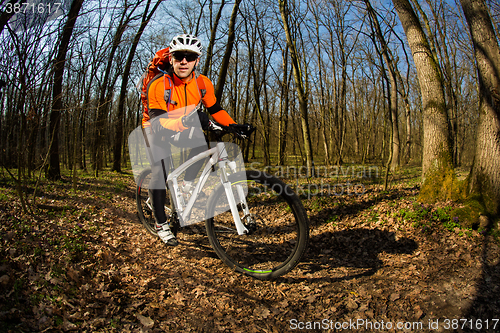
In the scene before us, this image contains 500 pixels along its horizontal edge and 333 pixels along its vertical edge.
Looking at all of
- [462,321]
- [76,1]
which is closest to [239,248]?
[462,321]

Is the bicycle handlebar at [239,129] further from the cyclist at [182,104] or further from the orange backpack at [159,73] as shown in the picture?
the orange backpack at [159,73]

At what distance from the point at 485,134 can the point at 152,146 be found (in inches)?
185

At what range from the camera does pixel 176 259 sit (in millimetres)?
3395

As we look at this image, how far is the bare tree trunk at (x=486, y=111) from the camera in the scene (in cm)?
365

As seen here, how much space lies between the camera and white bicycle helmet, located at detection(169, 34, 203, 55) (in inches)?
110

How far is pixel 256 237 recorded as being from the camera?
13.4 feet

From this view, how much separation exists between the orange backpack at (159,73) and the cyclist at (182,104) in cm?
2

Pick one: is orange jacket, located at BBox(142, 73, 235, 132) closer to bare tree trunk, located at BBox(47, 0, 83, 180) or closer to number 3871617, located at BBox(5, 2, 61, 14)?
bare tree trunk, located at BBox(47, 0, 83, 180)

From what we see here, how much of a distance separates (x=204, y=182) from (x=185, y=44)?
1.58 meters

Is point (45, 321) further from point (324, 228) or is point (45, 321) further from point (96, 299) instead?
point (324, 228)

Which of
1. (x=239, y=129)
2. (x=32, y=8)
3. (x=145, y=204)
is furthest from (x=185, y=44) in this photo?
(x=32, y=8)

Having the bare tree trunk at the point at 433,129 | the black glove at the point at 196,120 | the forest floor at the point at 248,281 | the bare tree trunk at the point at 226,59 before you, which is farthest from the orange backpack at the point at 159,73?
the bare tree trunk at the point at 226,59

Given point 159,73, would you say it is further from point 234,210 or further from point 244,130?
point 234,210

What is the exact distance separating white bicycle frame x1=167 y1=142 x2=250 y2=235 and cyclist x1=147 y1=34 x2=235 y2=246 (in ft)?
0.48
